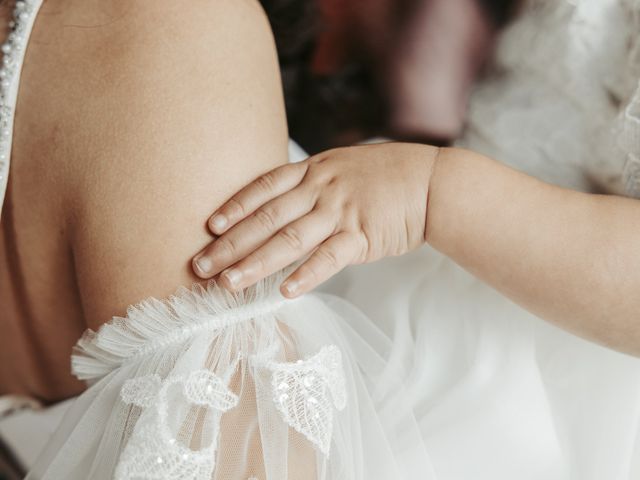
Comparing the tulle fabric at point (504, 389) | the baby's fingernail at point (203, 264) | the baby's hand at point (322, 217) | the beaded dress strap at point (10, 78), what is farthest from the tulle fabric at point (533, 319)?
the beaded dress strap at point (10, 78)

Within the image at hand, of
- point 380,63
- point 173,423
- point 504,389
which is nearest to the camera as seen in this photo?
point 173,423

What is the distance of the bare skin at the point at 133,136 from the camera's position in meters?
0.55

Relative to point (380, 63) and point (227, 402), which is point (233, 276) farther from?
point (380, 63)

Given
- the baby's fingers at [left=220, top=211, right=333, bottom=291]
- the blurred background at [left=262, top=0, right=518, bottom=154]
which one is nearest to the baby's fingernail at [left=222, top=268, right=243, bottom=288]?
the baby's fingers at [left=220, top=211, right=333, bottom=291]

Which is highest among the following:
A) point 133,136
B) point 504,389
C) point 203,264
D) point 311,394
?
point 133,136

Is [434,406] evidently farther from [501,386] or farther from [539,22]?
[539,22]

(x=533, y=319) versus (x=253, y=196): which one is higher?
(x=253, y=196)

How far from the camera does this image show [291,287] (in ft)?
1.87

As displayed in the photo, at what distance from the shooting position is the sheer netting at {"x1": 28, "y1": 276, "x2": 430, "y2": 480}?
0.51 metres

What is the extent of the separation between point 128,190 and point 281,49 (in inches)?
17.8

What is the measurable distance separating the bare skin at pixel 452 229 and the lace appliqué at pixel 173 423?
0.09m

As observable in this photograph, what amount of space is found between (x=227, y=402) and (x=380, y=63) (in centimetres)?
55

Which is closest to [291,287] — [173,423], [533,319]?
[173,423]

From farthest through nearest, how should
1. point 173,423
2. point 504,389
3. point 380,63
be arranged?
1. point 380,63
2. point 504,389
3. point 173,423
